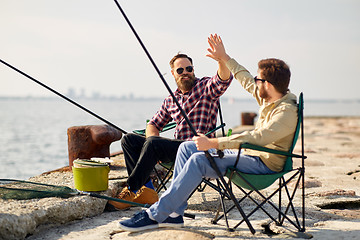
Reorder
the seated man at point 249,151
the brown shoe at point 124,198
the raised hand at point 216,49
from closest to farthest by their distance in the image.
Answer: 1. the seated man at point 249,151
2. the raised hand at point 216,49
3. the brown shoe at point 124,198

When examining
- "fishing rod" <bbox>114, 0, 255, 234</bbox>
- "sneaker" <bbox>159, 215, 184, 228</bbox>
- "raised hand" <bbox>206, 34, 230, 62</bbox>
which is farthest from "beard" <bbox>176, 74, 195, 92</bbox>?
"sneaker" <bbox>159, 215, 184, 228</bbox>

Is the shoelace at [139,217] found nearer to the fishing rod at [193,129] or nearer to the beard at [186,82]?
the fishing rod at [193,129]

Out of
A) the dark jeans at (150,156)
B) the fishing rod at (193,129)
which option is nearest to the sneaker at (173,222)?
the fishing rod at (193,129)

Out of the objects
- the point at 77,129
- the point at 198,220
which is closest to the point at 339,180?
the point at 198,220

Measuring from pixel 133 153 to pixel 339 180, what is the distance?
7.88ft

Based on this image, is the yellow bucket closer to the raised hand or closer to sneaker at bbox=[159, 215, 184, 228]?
sneaker at bbox=[159, 215, 184, 228]

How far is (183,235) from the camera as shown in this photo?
294 centimetres

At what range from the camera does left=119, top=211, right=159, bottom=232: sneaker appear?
296cm

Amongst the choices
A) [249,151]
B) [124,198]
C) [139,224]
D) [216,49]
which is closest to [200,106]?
[216,49]

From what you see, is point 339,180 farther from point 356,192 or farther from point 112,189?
point 112,189

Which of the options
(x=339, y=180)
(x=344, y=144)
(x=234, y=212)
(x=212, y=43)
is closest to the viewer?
(x=212, y=43)

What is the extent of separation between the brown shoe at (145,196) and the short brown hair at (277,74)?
1361mm

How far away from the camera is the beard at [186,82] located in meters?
3.92

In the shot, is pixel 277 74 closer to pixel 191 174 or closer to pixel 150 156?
pixel 191 174
